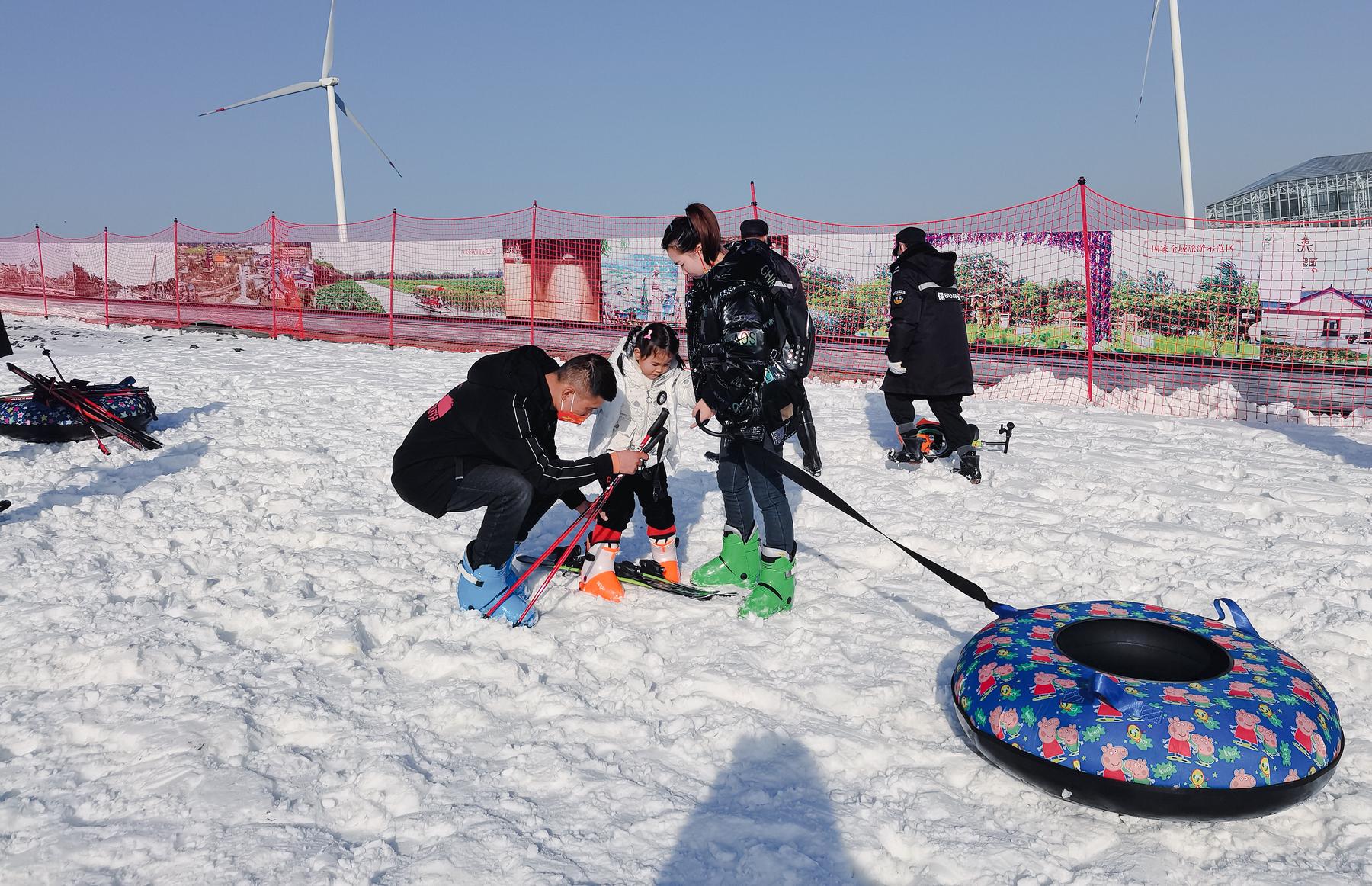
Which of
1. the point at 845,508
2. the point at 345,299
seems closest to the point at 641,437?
the point at 845,508

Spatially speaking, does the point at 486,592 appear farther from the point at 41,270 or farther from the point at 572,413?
the point at 41,270

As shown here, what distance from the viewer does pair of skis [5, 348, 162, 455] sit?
7.03 meters

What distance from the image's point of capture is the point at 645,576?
15.6 feet

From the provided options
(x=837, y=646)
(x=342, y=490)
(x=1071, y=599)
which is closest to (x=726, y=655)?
(x=837, y=646)

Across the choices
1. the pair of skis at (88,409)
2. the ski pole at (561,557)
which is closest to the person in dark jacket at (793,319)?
the ski pole at (561,557)

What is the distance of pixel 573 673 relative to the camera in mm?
3715

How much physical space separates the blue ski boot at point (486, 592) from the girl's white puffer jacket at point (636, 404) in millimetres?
951

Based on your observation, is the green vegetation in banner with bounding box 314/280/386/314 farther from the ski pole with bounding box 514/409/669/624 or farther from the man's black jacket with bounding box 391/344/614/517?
the man's black jacket with bounding box 391/344/614/517

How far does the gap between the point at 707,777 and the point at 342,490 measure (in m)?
4.19

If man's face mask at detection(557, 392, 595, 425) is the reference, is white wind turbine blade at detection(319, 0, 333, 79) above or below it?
above

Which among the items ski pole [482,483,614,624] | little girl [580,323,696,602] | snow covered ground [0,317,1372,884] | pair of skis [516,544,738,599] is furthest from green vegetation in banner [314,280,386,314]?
ski pole [482,483,614,624]

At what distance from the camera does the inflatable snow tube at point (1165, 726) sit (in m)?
2.55

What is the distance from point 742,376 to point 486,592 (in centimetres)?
155

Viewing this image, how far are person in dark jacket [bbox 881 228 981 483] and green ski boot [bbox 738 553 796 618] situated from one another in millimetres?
2901
